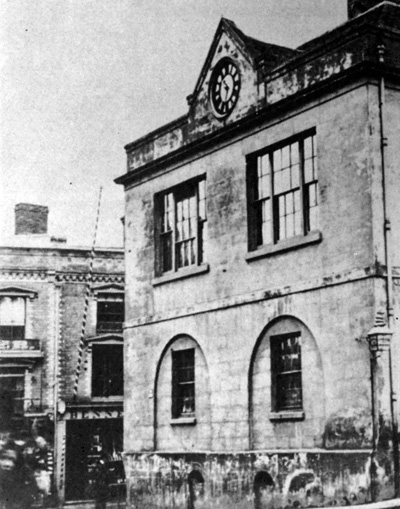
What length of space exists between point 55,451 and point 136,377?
16.0 meters

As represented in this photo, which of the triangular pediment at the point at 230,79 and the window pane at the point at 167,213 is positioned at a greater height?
the triangular pediment at the point at 230,79

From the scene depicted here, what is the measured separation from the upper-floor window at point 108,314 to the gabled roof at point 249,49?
19261 millimetres

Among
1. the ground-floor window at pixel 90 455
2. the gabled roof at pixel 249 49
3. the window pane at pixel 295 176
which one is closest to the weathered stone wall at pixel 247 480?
the window pane at pixel 295 176

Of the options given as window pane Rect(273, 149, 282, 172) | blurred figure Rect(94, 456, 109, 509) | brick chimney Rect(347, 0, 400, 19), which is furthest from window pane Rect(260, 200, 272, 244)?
blurred figure Rect(94, 456, 109, 509)

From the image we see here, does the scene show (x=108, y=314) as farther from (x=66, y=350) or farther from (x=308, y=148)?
(x=308, y=148)

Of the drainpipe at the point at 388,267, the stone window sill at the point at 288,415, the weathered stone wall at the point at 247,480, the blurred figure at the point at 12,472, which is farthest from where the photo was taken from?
the stone window sill at the point at 288,415

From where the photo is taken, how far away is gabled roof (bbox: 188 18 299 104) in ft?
69.8

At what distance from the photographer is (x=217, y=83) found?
23016 millimetres

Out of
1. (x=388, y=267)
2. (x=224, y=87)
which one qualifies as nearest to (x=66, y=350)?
(x=224, y=87)

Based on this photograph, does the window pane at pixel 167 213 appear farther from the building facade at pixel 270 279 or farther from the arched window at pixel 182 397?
the arched window at pixel 182 397

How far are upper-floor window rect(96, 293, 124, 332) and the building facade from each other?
15.8 m

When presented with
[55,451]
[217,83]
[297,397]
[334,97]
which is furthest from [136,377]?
[55,451]

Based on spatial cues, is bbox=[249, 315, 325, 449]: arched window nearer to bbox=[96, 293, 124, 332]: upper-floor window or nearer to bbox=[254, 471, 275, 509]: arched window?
bbox=[254, 471, 275, 509]: arched window

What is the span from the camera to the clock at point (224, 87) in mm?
22281
